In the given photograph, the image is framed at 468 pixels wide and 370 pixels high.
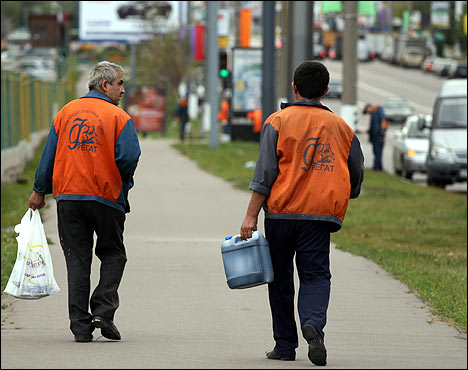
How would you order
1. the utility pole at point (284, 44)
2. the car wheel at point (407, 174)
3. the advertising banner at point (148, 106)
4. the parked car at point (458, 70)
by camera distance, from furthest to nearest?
1. the parked car at point (458, 70)
2. the advertising banner at point (148, 106)
3. the utility pole at point (284, 44)
4. the car wheel at point (407, 174)

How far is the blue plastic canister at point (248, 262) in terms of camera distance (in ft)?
20.0

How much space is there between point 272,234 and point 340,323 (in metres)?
2.99

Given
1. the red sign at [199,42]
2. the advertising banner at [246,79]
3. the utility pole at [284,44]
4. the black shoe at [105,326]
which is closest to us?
the black shoe at [105,326]

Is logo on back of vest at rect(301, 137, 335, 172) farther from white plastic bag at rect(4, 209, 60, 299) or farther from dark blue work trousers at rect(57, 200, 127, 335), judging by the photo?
white plastic bag at rect(4, 209, 60, 299)

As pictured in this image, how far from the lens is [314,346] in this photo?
6.23 meters

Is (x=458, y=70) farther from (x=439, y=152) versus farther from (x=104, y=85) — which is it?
(x=104, y=85)

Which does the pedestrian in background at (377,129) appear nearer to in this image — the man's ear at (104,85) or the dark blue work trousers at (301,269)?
the dark blue work trousers at (301,269)

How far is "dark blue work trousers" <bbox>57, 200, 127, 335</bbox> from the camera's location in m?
6.30

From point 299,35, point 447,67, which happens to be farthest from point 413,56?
point 299,35

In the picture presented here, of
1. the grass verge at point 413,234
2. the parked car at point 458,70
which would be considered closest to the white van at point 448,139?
the grass verge at point 413,234

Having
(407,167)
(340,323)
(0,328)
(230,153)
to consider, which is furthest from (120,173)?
(230,153)

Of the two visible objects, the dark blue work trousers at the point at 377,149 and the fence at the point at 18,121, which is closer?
the fence at the point at 18,121

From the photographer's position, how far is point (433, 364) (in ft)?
25.1

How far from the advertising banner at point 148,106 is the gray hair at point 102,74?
33.8 metres
